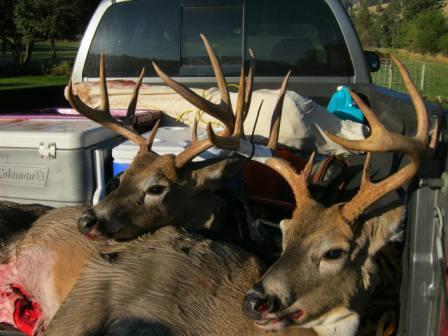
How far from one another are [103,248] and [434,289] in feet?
5.98

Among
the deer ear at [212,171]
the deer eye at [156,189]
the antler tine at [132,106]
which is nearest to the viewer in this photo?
the deer eye at [156,189]

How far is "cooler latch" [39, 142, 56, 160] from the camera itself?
12.0 feet

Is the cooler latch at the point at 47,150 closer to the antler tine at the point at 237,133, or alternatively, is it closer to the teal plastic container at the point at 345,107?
the antler tine at the point at 237,133

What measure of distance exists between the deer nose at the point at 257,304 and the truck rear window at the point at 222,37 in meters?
3.29

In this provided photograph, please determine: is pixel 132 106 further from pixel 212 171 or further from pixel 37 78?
pixel 37 78

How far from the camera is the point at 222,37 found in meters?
5.74

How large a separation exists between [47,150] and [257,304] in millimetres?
1685

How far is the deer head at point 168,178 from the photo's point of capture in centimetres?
364

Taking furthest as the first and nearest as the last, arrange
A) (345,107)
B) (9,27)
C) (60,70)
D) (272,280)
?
(9,27), (60,70), (345,107), (272,280)

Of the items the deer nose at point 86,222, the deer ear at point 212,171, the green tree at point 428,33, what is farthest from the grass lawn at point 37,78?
the green tree at point 428,33

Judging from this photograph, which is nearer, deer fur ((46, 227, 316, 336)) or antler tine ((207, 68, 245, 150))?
deer fur ((46, 227, 316, 336))

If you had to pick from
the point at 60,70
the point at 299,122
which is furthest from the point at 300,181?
the point at 60,70

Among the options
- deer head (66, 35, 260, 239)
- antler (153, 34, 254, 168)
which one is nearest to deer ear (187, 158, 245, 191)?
deer head (66, 35, 260, 239)

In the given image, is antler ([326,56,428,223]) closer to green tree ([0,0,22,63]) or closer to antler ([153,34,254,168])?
antler ([153,34,254,168])
